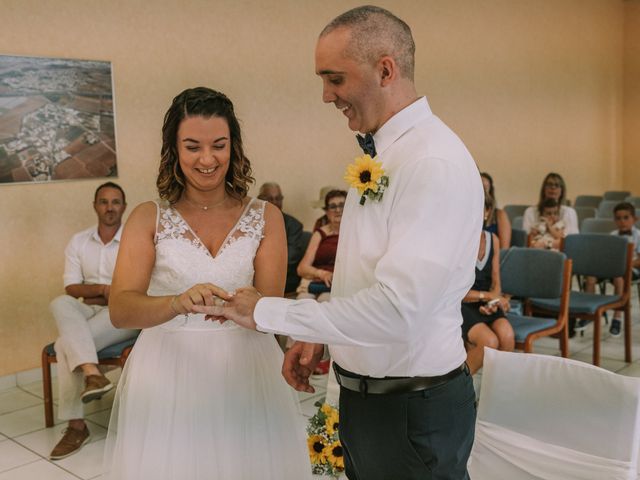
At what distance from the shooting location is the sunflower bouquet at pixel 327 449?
2.54 m

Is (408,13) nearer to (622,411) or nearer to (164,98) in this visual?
(164,98)

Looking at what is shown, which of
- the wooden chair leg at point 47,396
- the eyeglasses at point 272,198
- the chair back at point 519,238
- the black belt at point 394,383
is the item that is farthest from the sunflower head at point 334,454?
the chair back at point 519,238

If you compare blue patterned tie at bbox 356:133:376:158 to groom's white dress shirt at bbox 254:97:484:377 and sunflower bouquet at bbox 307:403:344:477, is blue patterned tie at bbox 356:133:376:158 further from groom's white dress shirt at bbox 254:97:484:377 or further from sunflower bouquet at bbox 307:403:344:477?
sunflower bouquet at bbox 307:403:344:477

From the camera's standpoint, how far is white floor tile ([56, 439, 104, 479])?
143 inches

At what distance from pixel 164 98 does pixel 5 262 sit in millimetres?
1782

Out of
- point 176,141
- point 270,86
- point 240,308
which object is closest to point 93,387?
point 176,141

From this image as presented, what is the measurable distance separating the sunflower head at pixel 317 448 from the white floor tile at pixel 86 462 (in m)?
1.52

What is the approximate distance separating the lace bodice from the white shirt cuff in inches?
21.7

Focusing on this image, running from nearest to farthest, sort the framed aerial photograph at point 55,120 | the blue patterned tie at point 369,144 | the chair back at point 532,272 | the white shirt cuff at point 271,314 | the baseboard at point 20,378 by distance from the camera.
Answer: the white shirt cuff at point 271,314, the blue patterned tie at point 369,144, the chair back at point 532,272, the framed aerial photograph at point 55,120, the baseboard at point 20,378

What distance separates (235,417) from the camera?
222 centimetres

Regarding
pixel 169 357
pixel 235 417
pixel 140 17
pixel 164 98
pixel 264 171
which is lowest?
pixel 235 417

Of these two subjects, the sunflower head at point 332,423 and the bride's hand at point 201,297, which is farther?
the sunflower head at point 332,423

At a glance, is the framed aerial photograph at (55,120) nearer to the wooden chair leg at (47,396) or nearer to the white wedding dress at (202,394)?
the wooden chair leg at (47,396)

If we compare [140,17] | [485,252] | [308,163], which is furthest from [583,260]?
[140,17]
